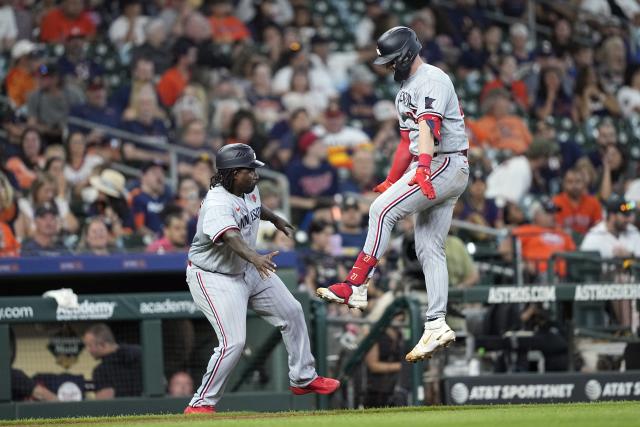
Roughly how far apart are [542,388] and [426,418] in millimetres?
3482

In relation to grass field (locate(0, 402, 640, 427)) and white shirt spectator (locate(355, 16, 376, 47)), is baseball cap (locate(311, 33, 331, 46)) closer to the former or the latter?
white shirt spectator (locate(355, 16, 376, 47))

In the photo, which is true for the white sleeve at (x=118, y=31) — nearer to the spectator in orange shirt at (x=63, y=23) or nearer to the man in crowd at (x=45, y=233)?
the spectator in orange shirt at (x=63, y=23)

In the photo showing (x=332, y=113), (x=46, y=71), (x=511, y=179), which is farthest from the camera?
(x=332, y=113)

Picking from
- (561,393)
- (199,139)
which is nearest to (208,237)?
(561,393)

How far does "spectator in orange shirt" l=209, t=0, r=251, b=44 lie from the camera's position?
17.3m

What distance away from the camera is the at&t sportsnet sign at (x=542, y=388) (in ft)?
38.4

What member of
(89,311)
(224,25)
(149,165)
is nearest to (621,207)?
(149,165)

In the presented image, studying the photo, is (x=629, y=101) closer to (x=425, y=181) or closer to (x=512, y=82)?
(x=512, y=82)

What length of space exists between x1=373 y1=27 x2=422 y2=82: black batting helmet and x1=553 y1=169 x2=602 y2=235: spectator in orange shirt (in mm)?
6565

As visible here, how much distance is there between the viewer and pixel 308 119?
627 inches

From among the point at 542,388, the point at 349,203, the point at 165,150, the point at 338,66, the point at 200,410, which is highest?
the point at 338,66

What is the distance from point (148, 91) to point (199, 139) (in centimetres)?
95

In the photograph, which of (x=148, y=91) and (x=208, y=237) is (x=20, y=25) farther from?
(x=208, y=237)

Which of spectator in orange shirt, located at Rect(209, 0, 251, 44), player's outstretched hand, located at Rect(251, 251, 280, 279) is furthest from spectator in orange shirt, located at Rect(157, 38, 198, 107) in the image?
player's outstretched hand, located at Rect(251, 251, 280, 279)
